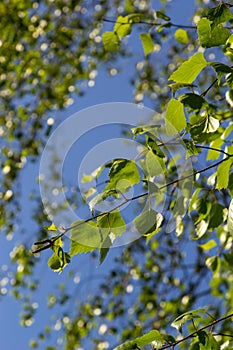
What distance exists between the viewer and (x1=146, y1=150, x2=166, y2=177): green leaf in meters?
0.72

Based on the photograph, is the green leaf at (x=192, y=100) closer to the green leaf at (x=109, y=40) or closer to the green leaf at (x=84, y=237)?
the green leaf at (x=84, y=237)

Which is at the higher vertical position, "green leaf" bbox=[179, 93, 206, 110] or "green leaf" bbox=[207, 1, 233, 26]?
"green leaf" bbox=[207, 1, 233, 26]

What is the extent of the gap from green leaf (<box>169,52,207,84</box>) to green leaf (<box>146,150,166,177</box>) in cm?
11

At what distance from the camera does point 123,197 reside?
0.73 meters

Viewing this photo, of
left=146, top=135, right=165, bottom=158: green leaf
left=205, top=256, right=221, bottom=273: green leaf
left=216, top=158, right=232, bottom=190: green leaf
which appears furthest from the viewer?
left=205, top=256, right=221, bottom=273: green leaf

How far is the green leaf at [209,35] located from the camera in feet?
2.35

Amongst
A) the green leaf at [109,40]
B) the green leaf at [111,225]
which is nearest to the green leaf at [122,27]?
the green leaf at [109,40]

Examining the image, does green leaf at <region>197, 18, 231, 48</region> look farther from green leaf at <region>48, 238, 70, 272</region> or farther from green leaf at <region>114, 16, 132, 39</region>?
green leaf at <region>114, 16, 132, 39</region>

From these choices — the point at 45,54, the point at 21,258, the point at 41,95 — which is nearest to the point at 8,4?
the point at 45,54

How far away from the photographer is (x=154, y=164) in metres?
0.72

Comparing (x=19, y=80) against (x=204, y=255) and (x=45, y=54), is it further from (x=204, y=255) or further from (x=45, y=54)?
(x=204, y=255)

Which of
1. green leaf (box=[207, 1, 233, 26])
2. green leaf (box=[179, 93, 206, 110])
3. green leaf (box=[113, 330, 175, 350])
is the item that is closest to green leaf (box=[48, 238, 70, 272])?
green leaf (box=[113, 330, 175, 350])

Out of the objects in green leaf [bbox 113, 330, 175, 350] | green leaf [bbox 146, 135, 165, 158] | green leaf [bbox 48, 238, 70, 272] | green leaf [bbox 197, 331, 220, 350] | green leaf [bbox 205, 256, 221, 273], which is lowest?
green leaf [bbox 205, 256, 221, 273]

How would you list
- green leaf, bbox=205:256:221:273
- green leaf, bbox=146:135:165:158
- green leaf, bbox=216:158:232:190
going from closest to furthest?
green leaf, bbox=146:135:165:158 < green leaf, bbox=216:158:232:190 < green leaf, bbox=205:256:221:273
